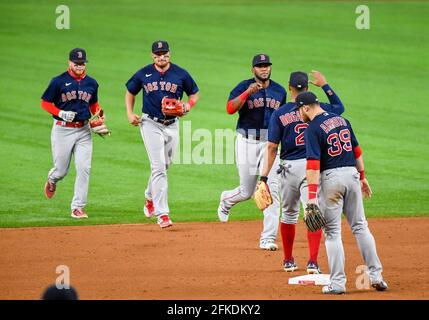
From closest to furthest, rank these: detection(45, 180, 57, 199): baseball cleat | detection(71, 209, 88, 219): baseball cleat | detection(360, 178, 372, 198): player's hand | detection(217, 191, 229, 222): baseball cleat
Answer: detection(360, 178, 372, 198): player's hand < detection(217, 191, 229, 222): baseball cleat < detection(71, 209, 88, 219): baseball cleat < detection(45, 180, 57, 199): baseball cleat

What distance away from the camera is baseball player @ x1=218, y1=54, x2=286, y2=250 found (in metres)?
12.5

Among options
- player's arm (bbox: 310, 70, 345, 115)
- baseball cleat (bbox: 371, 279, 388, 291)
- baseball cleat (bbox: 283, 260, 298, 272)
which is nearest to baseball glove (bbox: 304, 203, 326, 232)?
baseball cleat (bbox: 371, 279, 388, 291)

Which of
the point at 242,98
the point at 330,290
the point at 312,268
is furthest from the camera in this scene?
the point at 242,98

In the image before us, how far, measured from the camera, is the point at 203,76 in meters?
25.2

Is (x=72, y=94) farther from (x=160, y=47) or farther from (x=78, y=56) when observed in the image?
(x=160, y=47)

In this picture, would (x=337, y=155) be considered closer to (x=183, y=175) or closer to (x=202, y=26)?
Result: (x=183, y=175)

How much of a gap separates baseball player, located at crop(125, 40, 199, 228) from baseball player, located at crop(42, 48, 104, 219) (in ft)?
3.03

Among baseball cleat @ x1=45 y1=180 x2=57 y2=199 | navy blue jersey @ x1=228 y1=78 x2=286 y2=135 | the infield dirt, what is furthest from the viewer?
baseball cleat @ x1=45 y1=180 x2=57 y2=199

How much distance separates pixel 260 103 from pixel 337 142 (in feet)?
9.19

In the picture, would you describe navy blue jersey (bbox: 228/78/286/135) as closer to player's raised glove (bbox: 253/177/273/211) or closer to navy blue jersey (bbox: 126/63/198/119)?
navy blue jersey (bbox: 126/63/198/119)

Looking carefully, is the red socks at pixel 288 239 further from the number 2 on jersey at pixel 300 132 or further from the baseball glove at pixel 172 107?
the baseball glove at pixel 172 107

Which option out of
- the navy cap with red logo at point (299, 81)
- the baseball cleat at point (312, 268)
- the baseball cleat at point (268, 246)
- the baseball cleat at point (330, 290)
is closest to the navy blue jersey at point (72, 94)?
the baseball cleat at point (268, 246)

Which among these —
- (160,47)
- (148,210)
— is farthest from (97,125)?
(160,47)

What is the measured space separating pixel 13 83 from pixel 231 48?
19.8 ft
